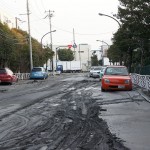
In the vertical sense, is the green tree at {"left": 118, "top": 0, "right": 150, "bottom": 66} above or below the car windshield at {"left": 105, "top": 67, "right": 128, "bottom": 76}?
above

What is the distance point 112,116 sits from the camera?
1389 cm

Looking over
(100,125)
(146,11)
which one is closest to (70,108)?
(100,125)

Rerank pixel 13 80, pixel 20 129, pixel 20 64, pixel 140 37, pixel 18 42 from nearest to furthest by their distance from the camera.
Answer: pixel 20 129
pixel 140 37
pixel 13 80
pixel 18 42
pixel 20 64

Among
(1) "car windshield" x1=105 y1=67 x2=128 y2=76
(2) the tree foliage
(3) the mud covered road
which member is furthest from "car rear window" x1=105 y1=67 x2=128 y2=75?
(2) the tree foliage

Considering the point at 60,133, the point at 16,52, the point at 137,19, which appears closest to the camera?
the point at 60,133

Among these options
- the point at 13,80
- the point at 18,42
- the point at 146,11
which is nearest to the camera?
the point at 146,11

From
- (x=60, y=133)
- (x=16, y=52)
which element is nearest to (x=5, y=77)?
(x=16, y=52)

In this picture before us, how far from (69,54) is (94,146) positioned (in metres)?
152

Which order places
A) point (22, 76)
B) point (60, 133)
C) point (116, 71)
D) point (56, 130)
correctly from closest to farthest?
point (60, 133) → point (56, 130) → point (116, 71) → point (22, 76)

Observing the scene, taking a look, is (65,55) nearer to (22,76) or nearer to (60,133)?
(22,76)

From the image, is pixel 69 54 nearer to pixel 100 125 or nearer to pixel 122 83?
pixel 122 83

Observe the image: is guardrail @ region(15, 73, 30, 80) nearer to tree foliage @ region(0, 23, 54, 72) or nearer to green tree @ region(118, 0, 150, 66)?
tree foliage @ region(0, 23, 54, 72)

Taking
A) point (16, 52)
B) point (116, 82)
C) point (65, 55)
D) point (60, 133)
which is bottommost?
point (60, 133)

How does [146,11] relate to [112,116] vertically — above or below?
above
